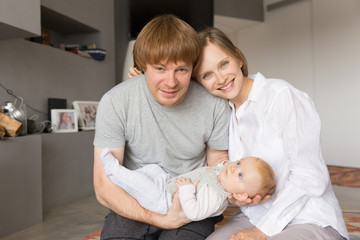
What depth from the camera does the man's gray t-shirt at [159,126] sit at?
149 centimetres

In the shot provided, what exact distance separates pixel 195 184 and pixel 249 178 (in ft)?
0.78

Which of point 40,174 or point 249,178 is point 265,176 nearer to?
point 249,178

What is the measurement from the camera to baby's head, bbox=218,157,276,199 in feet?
4.47

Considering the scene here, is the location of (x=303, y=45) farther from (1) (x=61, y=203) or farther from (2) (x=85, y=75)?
(1) (x=61, y=203)

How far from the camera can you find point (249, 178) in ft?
4.61

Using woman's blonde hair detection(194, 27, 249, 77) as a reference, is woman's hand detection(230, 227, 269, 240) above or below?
below

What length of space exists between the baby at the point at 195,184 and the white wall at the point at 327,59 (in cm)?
473

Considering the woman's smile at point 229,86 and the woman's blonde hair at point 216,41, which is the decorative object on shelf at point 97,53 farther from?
the woman's smile at point 229,86

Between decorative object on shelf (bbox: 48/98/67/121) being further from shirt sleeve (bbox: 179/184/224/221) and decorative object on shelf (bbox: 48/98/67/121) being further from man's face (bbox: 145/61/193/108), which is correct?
shirt sleeve (bbox: 179/184/224/221)

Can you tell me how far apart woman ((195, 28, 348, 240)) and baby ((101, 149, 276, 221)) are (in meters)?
0.08

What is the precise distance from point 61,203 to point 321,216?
2.75 meters

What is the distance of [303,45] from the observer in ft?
20.0

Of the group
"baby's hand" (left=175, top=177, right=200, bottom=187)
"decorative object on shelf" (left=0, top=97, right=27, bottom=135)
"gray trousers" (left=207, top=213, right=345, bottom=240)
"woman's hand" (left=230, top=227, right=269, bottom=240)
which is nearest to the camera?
"gray trousers" (left=207, top=213, right=345, bottom=240)

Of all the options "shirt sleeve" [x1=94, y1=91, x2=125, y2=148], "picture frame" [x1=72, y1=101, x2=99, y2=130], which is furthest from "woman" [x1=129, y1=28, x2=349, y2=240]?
"picture frame" [x1=72, y1=101, x2=99, y2=130]
